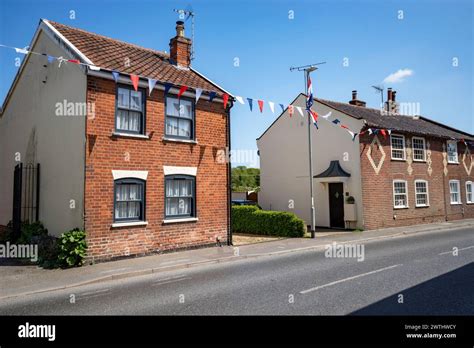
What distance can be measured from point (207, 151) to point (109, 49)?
5312 mm

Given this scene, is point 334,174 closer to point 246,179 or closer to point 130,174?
point 130,174

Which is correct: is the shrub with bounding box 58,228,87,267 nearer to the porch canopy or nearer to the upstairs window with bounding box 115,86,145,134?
the upstairs window with bounding box 115,86,145,134

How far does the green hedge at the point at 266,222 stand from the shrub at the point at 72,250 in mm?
9640

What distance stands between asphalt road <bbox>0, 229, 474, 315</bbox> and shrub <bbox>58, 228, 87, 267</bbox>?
208cm

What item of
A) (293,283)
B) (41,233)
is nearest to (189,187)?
(41,233)

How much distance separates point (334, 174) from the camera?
64.8 ft

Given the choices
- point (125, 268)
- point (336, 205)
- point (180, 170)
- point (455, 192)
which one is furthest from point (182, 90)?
point (455, 192)

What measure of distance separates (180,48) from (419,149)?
1668 centimetres

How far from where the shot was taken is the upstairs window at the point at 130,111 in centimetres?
1142

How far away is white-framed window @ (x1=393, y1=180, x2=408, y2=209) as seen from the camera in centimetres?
2084

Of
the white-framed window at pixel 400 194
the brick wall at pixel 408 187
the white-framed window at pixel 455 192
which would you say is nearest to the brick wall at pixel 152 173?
the brick wall at pixel 408 187

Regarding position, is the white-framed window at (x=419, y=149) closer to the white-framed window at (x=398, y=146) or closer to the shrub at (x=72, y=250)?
the white-framed window at (x=398, y=146)

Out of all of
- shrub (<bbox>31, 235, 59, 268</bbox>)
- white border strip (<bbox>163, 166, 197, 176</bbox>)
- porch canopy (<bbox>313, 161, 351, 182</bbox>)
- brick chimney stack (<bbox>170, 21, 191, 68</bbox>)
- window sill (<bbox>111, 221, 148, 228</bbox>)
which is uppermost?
brick chimney stack (<bbox>170, 21, 191, 68</bbox>)

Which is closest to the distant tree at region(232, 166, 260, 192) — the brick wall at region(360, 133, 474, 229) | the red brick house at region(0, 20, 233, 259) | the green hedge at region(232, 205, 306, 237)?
the brick wall at region(360, 133, 474, 229)
